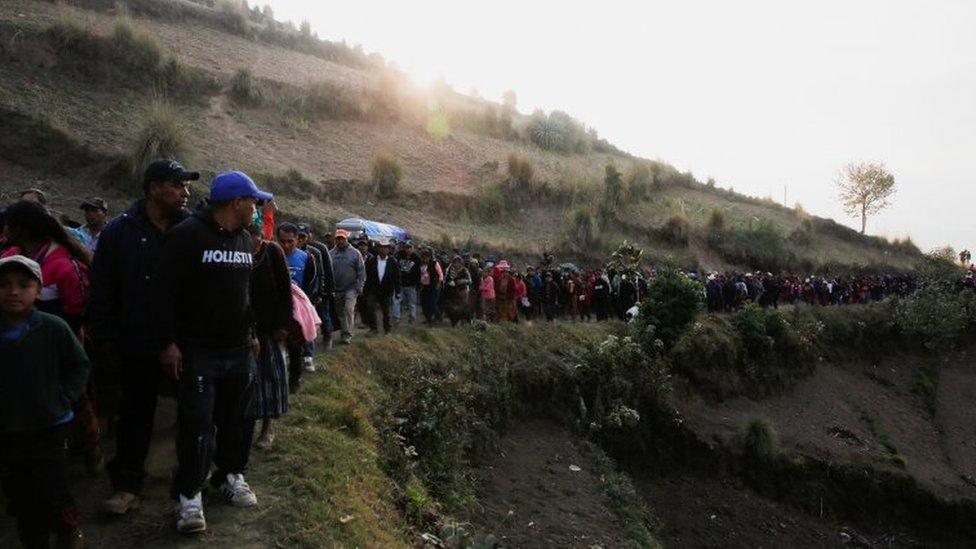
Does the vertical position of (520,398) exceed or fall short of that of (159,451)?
it falls short

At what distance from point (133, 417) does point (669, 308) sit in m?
14.3

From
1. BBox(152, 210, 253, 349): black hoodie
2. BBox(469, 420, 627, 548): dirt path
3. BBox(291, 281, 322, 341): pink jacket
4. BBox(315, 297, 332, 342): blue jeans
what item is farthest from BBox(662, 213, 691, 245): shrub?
BBox(152, 210, 253, 349): black hoodie

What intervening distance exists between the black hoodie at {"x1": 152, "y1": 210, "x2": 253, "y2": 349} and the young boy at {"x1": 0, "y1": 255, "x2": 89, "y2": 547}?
571 mm

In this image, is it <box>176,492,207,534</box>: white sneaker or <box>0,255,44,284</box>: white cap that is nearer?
<box>0,255,44,284</box>: white cap

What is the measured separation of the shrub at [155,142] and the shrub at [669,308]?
12.7m

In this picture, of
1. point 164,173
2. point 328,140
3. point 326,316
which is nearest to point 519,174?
point 328,140

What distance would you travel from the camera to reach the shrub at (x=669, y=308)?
16.7m

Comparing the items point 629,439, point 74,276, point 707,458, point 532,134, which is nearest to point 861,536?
point 707,458

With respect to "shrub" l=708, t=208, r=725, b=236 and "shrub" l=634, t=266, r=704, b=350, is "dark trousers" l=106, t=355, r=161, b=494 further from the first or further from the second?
"shrub" l=708, t=208, r=725, b=236

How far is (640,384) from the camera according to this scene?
50.6 feet

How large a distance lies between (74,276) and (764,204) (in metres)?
45.3

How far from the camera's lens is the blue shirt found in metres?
7.89

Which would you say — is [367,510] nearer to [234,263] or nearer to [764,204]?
[234,263]

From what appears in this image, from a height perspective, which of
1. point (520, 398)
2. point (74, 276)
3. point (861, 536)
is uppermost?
point (74, 276)
